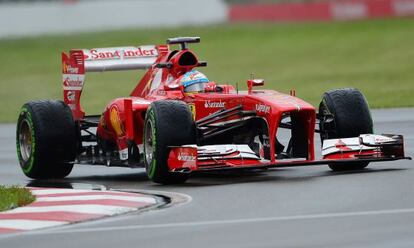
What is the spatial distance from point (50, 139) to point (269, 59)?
2921 centimetres

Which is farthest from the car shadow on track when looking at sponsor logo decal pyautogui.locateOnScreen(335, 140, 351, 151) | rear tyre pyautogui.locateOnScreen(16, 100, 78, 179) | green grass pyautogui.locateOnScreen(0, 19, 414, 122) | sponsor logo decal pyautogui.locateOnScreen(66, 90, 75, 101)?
green grass pyautogui.locateOnScreen(0, 19, 414, 122)

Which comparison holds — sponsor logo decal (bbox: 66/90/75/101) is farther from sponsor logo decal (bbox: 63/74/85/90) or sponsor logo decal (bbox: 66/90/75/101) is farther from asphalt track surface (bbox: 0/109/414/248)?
asphalt track surface (bbox: 0/109/414/248)

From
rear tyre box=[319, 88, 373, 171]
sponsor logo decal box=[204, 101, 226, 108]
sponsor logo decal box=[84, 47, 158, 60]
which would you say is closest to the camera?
rear tyre box=[319, 88, 373, 171]

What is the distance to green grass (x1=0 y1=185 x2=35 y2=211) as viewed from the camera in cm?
1359

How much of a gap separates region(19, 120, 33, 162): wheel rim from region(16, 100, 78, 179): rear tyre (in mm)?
281

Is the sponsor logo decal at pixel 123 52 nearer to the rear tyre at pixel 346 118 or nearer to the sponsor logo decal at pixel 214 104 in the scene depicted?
the sponsor logo decal at pixel 214 104

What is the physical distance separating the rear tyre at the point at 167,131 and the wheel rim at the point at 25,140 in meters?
2.85

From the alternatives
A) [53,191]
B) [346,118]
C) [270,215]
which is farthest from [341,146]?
[270,215]

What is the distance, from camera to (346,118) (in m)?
16.2

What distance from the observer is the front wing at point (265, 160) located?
15.1 meters

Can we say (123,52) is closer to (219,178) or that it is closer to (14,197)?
(219,178)

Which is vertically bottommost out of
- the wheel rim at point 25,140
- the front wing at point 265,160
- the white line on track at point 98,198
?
the white line on track at point 98,198

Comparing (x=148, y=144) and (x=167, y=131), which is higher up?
(x=167, y=131)

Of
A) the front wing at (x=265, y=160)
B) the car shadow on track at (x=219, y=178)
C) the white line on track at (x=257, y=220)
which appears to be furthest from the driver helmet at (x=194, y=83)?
the white line on track at (x=257, y=220)
